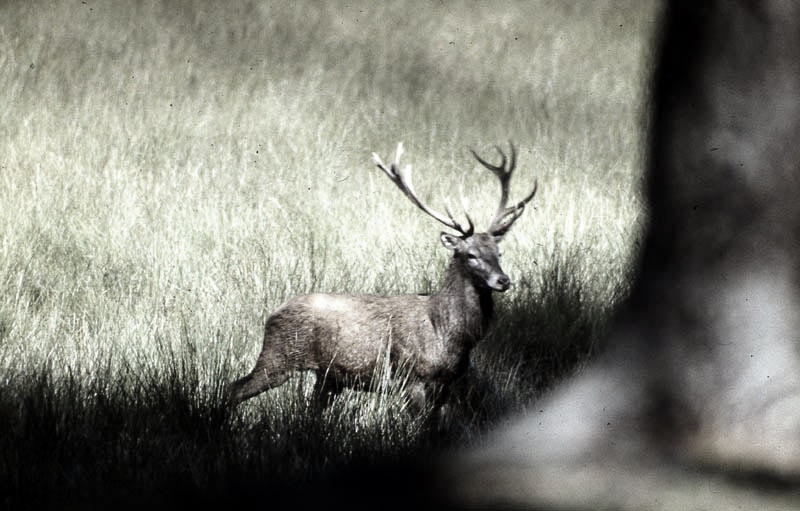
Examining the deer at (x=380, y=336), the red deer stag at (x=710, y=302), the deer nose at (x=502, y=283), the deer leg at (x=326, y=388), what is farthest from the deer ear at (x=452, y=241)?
the red deer stag at (x=710, y=302)

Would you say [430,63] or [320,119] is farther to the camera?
[430,63]

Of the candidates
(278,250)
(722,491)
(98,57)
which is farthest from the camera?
(98,57)

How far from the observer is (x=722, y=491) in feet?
11.2

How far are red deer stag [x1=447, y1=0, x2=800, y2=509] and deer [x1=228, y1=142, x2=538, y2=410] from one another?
1.03 metres

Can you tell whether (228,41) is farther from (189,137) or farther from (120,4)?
(189,137)

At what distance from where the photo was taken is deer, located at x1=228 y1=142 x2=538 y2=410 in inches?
179

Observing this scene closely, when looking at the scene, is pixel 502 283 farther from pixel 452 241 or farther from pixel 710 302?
pixel 710 302

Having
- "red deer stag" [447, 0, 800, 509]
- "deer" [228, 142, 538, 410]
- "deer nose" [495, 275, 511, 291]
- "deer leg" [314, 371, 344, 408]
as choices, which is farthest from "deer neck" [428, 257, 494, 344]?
"red deer stag" [447, 0, 800, 509]

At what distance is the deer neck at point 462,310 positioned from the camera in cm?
459

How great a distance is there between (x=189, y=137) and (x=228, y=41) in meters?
3.38

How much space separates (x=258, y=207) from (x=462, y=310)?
3623 millimetres

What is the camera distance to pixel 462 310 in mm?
4609

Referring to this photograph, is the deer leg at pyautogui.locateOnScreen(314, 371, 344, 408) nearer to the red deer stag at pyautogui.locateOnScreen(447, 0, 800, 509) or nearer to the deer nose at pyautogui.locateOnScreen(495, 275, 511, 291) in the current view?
the deer nose at pyautogui.locateOnScreen(495, 275, 511, 291)

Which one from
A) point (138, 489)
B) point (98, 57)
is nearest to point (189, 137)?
point (98, 57)
